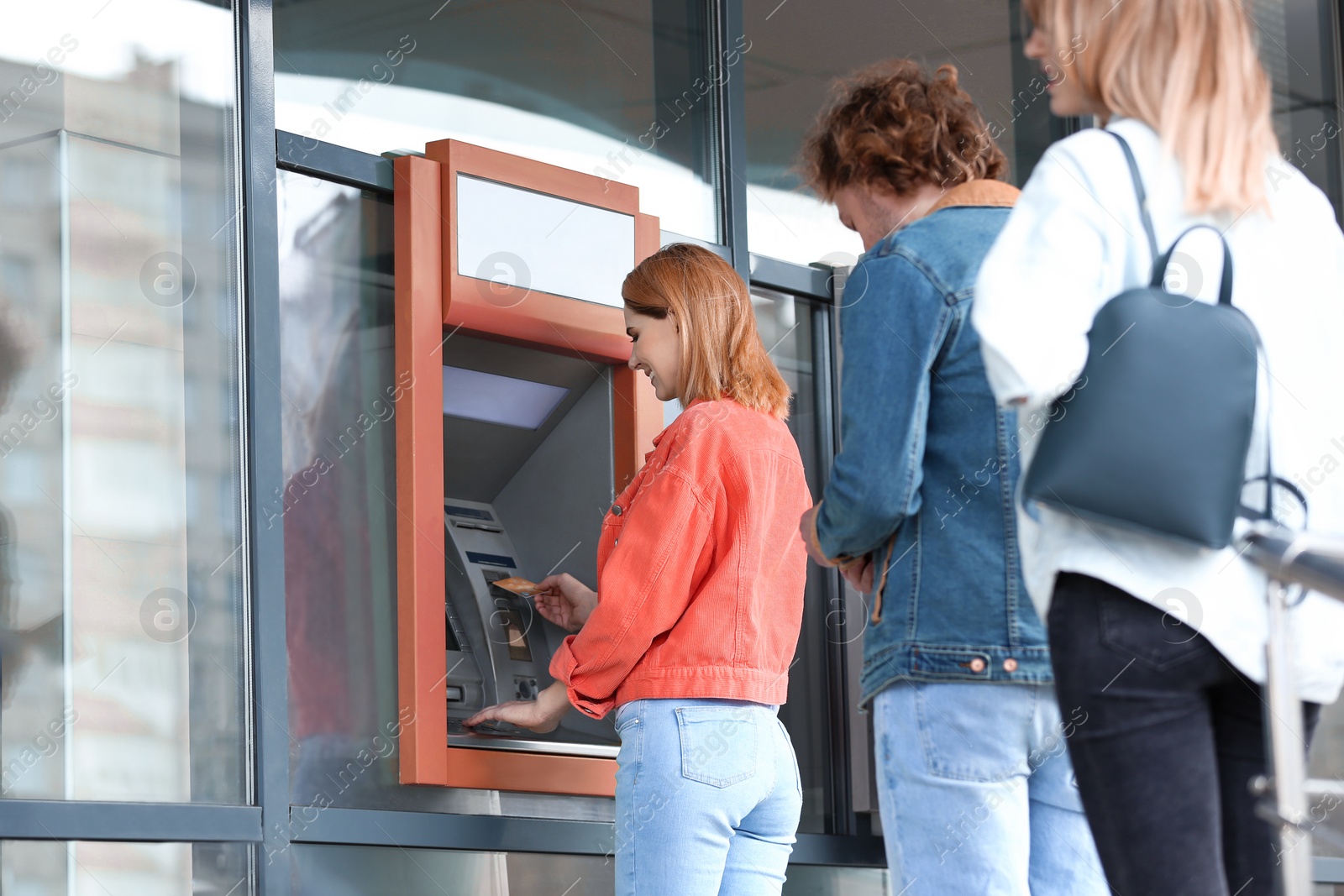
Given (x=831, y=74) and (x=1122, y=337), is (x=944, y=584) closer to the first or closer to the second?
(x=1122, y=337)

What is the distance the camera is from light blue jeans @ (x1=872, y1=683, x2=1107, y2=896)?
6.31 feet

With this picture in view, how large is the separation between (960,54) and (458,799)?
3285 millimetres

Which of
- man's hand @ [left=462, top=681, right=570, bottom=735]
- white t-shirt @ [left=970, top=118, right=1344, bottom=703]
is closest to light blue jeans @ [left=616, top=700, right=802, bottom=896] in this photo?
man's hand @ [left=462, top=681, right=570, bottom=735]

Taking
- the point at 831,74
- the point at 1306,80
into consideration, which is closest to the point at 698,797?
the point at 831,74

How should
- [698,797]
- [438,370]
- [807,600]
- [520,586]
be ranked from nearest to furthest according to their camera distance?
[698,797] < [438,370] < [520,586] < [807,600]

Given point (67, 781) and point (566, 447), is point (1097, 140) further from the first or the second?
point (566, 447)

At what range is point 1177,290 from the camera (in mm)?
1637

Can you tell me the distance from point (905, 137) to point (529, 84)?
6.34 feet

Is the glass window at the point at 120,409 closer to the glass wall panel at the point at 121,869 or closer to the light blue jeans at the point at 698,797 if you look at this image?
the glass wall panel at the point at 121,869

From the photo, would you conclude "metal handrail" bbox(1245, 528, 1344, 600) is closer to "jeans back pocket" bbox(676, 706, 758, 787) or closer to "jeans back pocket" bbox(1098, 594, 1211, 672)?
"jeans back pocket" bbox(1098, 594, 1211, 672)

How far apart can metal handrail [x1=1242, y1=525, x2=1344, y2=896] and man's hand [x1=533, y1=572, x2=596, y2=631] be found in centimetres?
216

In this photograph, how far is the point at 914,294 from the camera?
2053 millimetres

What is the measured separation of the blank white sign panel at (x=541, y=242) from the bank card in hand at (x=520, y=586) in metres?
0.69

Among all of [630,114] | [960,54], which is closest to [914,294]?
[630,114]
